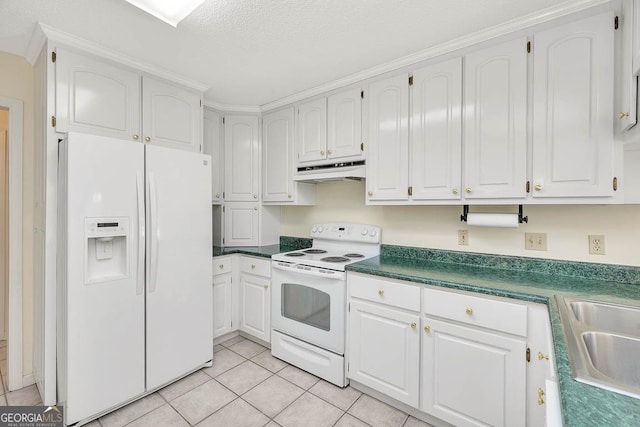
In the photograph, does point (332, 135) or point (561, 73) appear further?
point (332, 135)

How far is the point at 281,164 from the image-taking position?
9.48 feet

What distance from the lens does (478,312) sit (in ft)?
5.02

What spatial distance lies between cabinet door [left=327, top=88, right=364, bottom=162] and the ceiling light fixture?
1.27m

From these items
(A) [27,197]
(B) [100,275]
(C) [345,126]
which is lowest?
(B) [100,275]

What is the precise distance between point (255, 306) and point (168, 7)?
2341mm

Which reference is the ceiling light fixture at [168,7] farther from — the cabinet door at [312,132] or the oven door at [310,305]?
the oven door at [310,305]

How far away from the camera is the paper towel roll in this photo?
5.82 feet

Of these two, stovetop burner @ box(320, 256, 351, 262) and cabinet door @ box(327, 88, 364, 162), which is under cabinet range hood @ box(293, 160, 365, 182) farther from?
stovetop burner @ box(320, 256, 351, 262)

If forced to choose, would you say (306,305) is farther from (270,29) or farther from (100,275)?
(270,29)

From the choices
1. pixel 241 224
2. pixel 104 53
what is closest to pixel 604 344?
pixel 241 224

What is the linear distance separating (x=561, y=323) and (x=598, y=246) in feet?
3.41

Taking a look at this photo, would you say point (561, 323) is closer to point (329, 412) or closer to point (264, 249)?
point (329, 412)

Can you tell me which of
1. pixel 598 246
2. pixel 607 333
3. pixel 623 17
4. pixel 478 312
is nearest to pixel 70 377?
pixel 478 312

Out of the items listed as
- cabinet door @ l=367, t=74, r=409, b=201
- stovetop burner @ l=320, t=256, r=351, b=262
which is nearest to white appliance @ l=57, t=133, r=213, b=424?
stovetop burner @ l=320, t=256, r=351, b=262
